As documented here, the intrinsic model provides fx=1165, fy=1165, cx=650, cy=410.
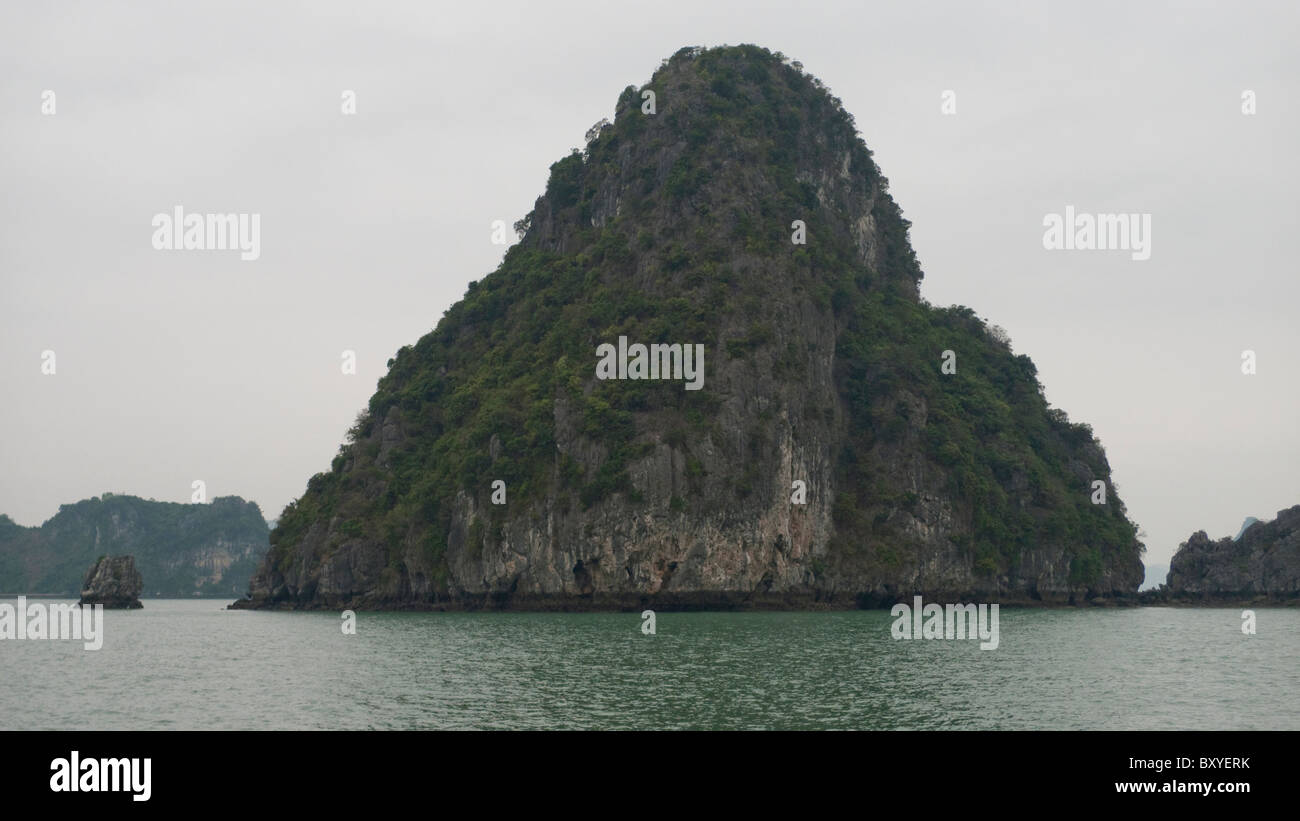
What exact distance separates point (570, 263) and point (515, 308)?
7335 millimetres

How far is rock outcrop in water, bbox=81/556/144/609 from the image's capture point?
11044 centimetres

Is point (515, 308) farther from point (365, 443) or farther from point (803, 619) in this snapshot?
point (803, 619)

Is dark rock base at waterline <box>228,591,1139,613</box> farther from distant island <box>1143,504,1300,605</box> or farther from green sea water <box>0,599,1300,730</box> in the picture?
green sea water <box>0,599,1300,730</box>

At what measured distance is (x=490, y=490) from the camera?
91.8 meters

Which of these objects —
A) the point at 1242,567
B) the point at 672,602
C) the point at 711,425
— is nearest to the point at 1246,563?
the point at 1242,567

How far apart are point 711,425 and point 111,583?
6167 cm

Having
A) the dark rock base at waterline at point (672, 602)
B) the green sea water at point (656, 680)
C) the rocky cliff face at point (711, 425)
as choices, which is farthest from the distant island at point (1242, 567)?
the green sea water at point (656, 680)

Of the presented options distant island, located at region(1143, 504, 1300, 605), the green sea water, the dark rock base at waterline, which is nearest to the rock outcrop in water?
the dark rock base at waterline

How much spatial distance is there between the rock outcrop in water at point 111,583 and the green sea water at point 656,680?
49.5 m

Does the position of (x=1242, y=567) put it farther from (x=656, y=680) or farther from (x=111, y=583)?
(x=111, y=583)

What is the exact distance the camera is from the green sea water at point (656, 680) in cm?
3038

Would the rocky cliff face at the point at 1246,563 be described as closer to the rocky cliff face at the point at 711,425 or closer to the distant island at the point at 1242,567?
the distant island at the point at 1242,567

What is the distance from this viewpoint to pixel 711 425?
295 feet
